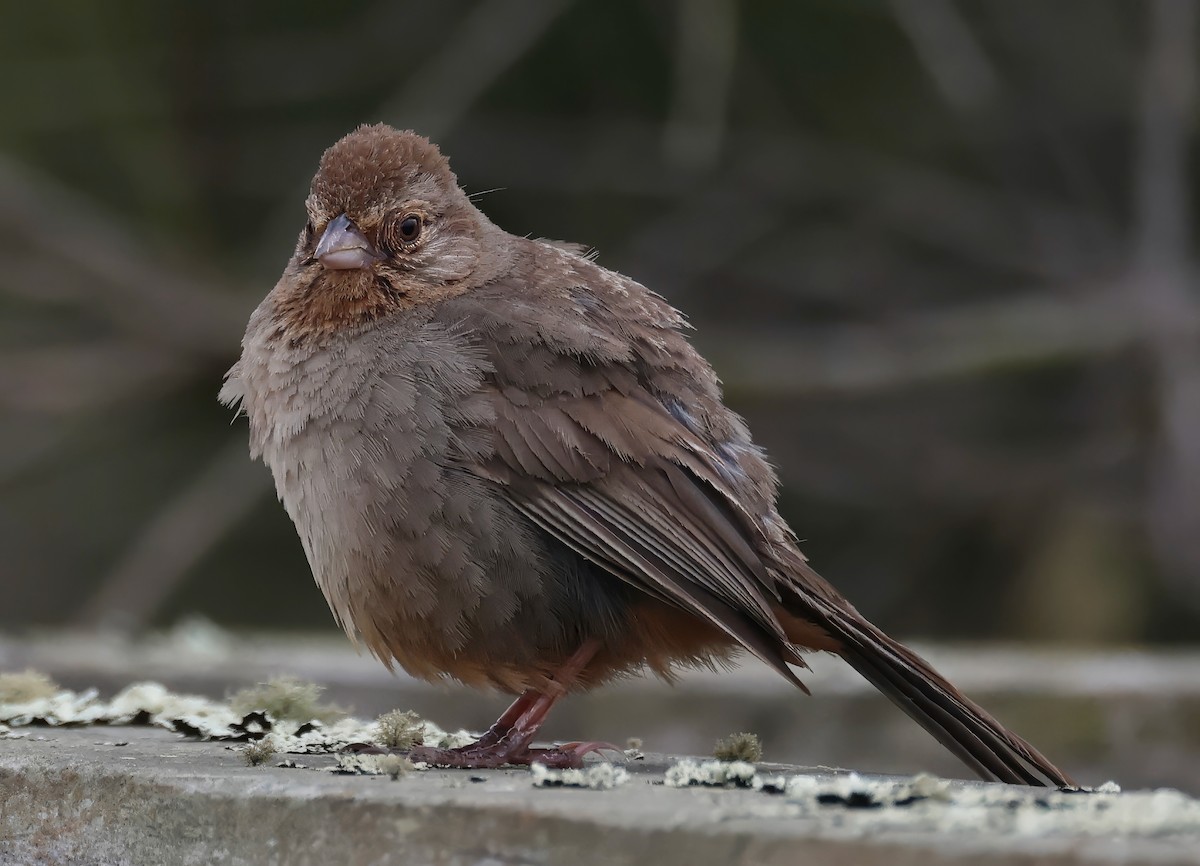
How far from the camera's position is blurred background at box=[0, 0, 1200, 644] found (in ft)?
28.8

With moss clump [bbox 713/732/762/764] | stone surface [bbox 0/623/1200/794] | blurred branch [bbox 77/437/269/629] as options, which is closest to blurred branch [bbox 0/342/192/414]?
blurred branch [bbox 77/437/269/629]

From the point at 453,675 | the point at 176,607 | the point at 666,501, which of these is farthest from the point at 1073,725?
the point at 176,607

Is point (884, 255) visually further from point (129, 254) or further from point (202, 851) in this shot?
point (202, 851)

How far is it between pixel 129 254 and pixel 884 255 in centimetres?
430

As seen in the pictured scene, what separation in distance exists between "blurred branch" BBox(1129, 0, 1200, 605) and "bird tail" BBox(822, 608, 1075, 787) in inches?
186

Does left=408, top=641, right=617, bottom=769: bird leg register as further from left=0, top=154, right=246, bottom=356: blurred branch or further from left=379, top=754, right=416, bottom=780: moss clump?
left=0, top=154, right=246, bottom=356: blurred branch

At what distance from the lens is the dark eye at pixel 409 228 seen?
160 inches

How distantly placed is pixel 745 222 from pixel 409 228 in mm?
5405

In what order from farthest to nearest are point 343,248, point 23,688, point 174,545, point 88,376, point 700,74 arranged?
point 88,376 < point 174,545 < point 700,74 < point 343,248 < point 23,688

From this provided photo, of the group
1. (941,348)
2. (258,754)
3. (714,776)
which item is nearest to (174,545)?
(941,348)

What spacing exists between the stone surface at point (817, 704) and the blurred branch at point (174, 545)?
3.64 m

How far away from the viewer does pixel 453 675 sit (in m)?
3.53

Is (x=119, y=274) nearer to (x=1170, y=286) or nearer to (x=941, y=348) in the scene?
(x=941, y=348)

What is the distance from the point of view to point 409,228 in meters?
4.09
